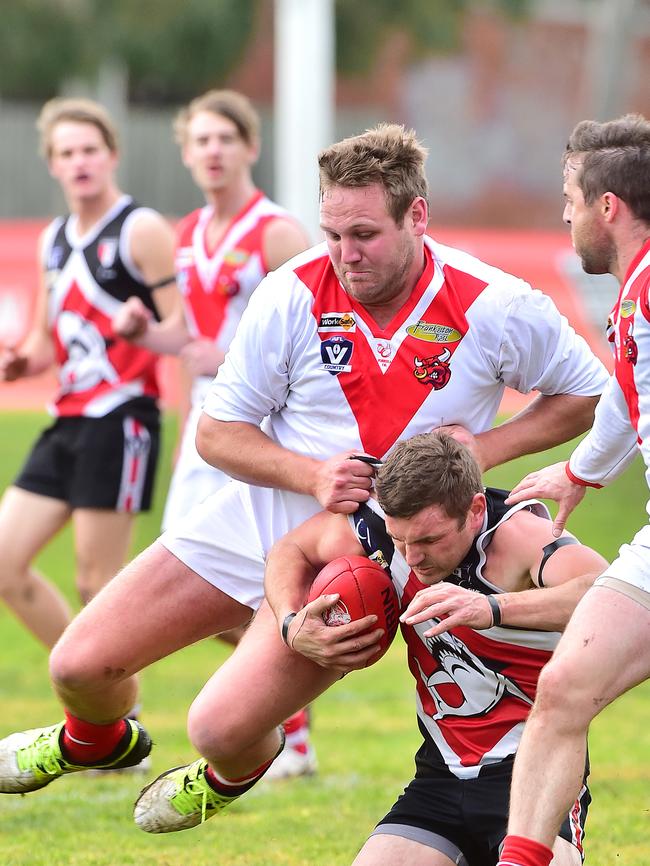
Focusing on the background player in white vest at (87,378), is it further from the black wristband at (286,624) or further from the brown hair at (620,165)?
the brown hair at (620,165)

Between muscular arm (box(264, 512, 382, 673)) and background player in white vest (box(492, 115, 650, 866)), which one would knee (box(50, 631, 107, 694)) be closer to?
muscular arm (box(264, 512, 382, 673))

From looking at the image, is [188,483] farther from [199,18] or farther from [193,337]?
[199,18]

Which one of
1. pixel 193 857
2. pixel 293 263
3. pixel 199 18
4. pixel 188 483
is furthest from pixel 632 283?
pixel 199 18

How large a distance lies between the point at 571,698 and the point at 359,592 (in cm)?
82

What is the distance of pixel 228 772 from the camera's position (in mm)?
4910

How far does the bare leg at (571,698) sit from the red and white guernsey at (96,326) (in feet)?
12.0

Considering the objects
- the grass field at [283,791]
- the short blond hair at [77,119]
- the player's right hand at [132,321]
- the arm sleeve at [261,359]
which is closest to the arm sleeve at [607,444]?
the arm sleeve at [261,359]

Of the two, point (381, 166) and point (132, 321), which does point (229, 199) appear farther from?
point (381, 166)

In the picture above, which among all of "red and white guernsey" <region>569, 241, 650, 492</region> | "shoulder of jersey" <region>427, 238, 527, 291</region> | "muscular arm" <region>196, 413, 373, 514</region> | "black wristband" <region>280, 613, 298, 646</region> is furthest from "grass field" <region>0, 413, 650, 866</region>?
"shoulder of jersey" <region>427, 238, 527, 291</region>

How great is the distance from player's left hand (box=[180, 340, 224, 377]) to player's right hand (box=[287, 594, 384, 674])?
258 cm

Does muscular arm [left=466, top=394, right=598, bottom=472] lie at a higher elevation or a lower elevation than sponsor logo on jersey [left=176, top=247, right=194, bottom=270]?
lower

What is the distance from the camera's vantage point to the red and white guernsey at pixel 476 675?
4375 millimetres

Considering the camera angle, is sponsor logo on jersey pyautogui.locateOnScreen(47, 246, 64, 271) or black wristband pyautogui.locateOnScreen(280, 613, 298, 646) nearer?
black wristband pyautogui.locateOnScreen(280, 613, 298, 646)

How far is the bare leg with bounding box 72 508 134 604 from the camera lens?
688cm
